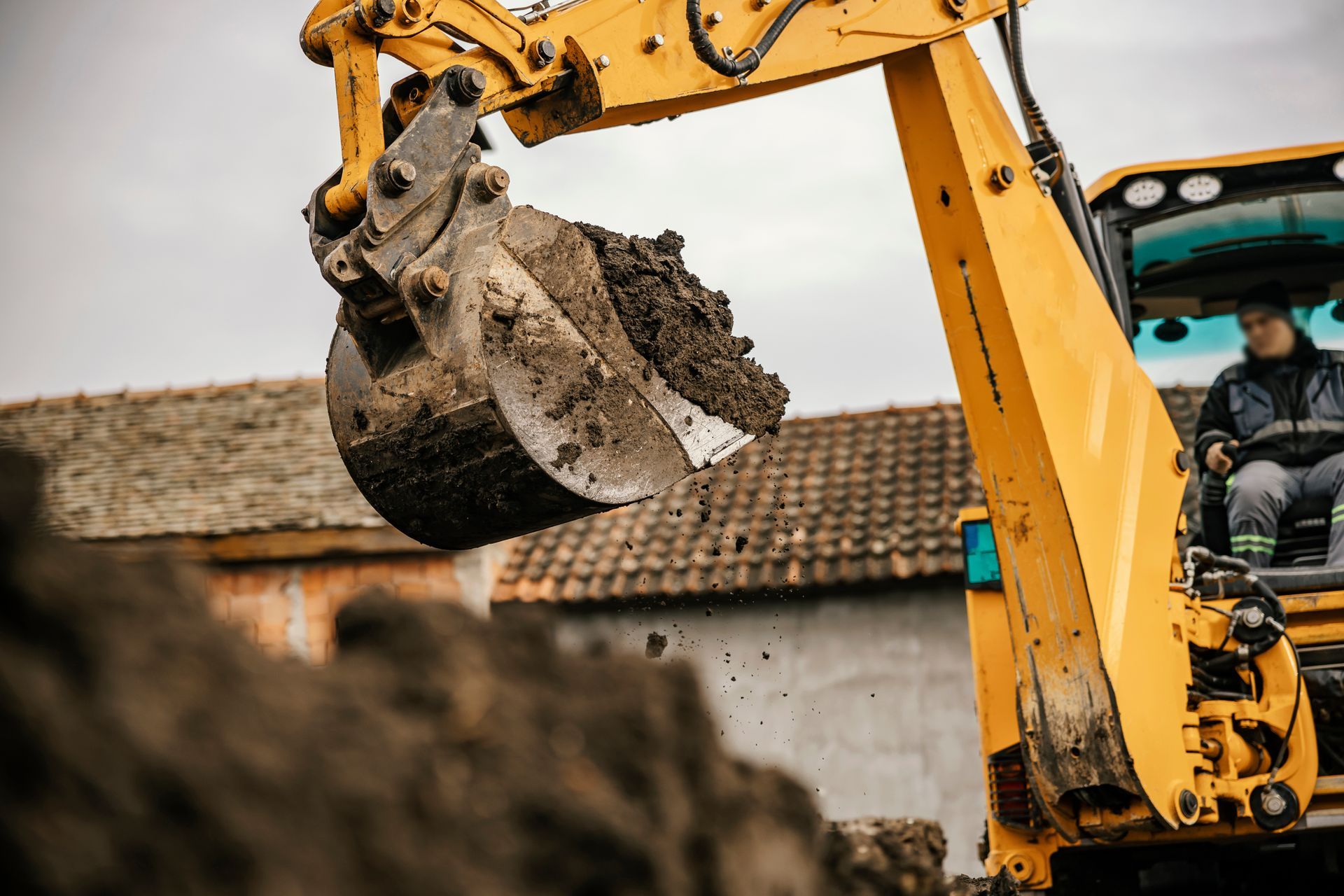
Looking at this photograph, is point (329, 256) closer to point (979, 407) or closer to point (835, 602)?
point (979, 407)

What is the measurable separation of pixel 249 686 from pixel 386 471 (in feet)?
4.59

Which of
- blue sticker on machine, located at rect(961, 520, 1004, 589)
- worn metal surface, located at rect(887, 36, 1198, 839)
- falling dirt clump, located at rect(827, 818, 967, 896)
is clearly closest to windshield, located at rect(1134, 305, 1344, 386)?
blue sticker on machine, located at rect(961, 520, 1004, 589)

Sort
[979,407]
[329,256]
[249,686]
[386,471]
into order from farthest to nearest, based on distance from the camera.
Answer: [979,407], [386,471], [329,256], [249,686]

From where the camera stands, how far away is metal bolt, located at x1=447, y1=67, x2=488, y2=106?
296 cm

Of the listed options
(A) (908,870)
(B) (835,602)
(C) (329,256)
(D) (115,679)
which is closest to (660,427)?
(C) (329,256)

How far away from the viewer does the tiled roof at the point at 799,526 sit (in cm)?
1241

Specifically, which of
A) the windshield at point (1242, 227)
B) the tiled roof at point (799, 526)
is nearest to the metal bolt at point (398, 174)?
the windshield at point (1242, 227)

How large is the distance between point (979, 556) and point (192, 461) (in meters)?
12.6

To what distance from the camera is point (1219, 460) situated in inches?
211

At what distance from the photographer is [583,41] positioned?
3.26 metres

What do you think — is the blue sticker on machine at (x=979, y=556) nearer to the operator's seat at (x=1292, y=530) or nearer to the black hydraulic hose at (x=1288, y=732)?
the black hydraulic hose at (x=1288, y=732)

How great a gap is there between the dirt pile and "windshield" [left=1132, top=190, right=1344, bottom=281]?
4043 mm

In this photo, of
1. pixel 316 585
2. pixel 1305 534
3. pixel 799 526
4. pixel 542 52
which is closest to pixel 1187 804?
pixel 1305 534

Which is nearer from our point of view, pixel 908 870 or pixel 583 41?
pixel 908 870
